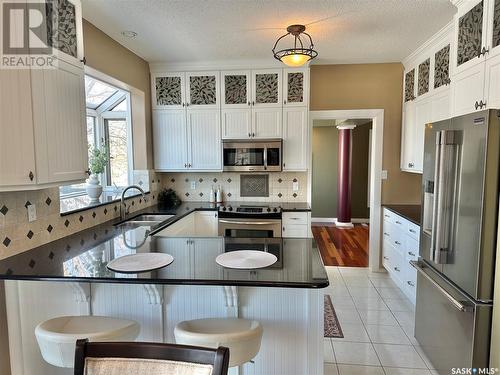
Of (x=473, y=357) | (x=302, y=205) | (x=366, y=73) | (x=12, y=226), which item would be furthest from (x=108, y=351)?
(x=366, y=73)

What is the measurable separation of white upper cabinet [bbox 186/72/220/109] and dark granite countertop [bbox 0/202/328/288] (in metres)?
2.13

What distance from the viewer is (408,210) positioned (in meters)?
3.78

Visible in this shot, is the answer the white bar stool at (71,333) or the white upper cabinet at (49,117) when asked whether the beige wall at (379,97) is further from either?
the white bar stool at (71,333)

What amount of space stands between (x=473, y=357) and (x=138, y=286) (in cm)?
200

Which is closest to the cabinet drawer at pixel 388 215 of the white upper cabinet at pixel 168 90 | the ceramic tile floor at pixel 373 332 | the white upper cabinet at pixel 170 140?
the ceramic tile floor at pixel 373 332

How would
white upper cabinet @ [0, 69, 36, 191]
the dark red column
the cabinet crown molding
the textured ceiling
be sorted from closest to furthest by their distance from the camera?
white upper cabinet @ [0, 69, 36, 191]
the textured ceiling
the cabinet crown molding
the dark red column

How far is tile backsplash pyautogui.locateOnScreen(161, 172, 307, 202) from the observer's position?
443 cm

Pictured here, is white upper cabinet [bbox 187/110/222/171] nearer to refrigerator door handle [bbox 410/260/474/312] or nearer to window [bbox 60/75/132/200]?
window [bbox 60/75/132/200]

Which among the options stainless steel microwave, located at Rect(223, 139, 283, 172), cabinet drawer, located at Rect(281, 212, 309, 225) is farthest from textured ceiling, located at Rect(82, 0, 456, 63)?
cabinet drawer, located at Rect(281, 212, 309, 225)

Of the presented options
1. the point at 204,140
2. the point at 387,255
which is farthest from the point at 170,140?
the point at 387,255

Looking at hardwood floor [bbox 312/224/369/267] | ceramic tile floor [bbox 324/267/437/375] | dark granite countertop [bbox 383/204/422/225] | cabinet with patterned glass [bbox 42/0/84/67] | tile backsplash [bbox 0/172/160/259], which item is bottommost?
ceramic tile floor [bbox 324/267/437/375]

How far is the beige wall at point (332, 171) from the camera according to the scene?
7523 mm

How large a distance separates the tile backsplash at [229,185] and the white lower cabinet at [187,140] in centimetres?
35

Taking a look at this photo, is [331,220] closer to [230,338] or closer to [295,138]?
[295,138]
